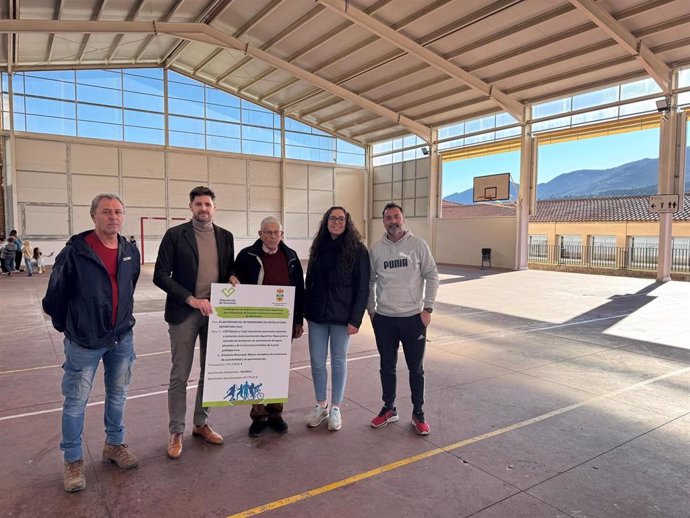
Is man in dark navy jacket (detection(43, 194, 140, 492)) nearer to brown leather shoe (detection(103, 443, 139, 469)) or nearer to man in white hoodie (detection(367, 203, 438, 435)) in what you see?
brown leather shoe (detection(103, 443, 139, 469))

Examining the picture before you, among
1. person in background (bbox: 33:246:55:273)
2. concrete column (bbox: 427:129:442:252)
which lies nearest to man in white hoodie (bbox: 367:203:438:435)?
person in background (bbox: 33:246:55:273)

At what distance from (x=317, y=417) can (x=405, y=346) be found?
3.08 feet

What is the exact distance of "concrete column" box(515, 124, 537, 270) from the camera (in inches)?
776

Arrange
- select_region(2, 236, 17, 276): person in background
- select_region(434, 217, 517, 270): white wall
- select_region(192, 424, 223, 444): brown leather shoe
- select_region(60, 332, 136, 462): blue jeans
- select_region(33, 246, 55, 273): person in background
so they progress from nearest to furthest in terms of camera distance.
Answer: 1. select_region(60, 332, 136, 462): blue jeans
2. select_region(192, 424, 223, 444): brown leather shoe
3. select_region(2, 236, 17, 276): person in background
4. select_region(33, 246, 55, 273): person in background
5. select_region(434, 217, 517, 270): white wall

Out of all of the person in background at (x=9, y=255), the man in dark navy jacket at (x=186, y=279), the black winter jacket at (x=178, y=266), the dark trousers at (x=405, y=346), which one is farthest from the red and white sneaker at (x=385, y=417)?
the person in background at (x=9, y=255)

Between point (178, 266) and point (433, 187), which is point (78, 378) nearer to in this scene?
point (178, 266)

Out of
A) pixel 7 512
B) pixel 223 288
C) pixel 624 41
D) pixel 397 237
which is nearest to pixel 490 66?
pixel 624 41

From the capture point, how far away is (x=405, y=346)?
388 centimetres

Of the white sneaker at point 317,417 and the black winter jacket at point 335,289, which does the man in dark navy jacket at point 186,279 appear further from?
the white sneaker at point 317,417

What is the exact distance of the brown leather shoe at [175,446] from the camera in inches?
130

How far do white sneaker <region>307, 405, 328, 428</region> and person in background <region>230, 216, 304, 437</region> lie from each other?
0.21 metres

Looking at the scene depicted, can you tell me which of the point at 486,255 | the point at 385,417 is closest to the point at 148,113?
the point at 486,255

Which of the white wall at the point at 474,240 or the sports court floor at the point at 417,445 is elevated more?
the white wall at the point at 474,240

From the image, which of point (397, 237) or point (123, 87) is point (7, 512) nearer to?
point (397, 237)
